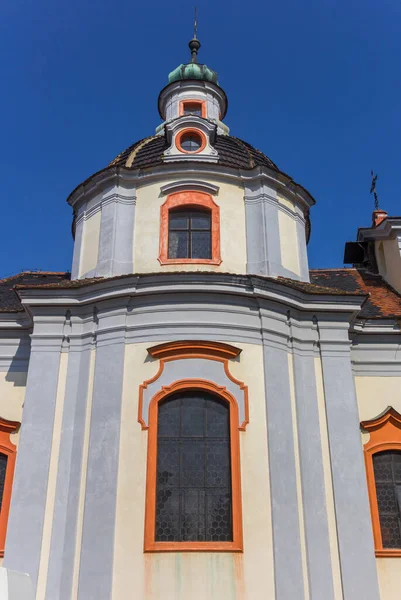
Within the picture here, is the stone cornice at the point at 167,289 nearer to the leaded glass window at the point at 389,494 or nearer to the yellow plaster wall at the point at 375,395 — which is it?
the yellow plaster wall at the point at 375,395

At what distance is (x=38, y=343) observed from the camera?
12672 mm

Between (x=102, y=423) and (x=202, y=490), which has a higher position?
(x=102, y=423)

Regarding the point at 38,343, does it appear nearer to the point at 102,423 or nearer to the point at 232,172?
the point at 102,423

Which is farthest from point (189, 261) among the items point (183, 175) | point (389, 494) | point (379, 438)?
point (389, 494)

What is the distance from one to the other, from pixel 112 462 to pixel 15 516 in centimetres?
194

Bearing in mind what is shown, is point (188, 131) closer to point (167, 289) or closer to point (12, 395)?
point (167, 289)

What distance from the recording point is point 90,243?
14.7 meters

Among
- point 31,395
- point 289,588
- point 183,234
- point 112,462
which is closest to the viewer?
point 289,588

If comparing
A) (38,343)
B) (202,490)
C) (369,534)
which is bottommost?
(369,534)

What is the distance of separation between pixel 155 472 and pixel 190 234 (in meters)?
5.59

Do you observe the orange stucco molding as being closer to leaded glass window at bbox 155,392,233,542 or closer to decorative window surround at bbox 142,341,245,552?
decorative window surround at bbox 142,341,245,552

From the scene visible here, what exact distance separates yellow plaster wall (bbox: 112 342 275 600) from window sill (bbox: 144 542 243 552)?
0.08 meters

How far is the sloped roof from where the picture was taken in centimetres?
1566

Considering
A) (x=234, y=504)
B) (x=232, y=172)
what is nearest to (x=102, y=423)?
(x=234, y=504)
